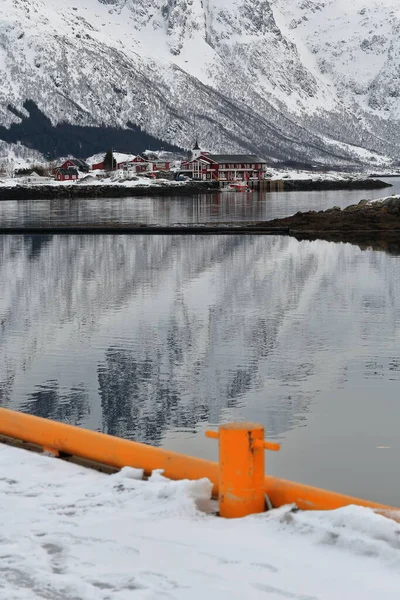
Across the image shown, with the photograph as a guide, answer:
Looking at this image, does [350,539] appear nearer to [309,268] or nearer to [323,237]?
[309,268]

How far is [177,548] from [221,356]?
36.4ft

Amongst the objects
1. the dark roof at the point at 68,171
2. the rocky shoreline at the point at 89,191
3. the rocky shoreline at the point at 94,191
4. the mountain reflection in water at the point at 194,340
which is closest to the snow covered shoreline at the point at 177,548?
the mountain reflection in water at the point at 194,340

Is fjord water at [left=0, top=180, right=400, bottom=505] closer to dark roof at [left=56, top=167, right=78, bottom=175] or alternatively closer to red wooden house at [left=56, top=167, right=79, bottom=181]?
red wooden house at [left=56, top=167, right=79, bottom=181]

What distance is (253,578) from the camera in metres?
7.46

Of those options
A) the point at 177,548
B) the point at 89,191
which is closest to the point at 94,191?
the point at 89,191

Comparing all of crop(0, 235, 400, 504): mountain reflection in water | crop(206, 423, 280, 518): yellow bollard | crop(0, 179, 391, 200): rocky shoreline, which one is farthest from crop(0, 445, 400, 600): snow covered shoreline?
crop(0, 179, 391, 200): rocky shoreline


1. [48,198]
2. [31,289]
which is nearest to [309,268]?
[31,289]

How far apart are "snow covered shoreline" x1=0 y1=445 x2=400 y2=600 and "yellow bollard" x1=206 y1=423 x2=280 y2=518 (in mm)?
133

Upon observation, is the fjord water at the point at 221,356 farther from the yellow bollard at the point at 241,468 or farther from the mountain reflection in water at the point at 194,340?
the yellow bollard at the point at 241,468

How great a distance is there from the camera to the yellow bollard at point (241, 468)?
8.23 metres

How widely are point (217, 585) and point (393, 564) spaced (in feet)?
4.25

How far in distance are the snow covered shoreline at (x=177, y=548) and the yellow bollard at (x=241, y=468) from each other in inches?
5.2

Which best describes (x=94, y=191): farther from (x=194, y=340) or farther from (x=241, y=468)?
(x=241, y=468)

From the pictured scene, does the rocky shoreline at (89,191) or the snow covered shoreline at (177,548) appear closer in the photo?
the snow covered shoreline at (177,548)
